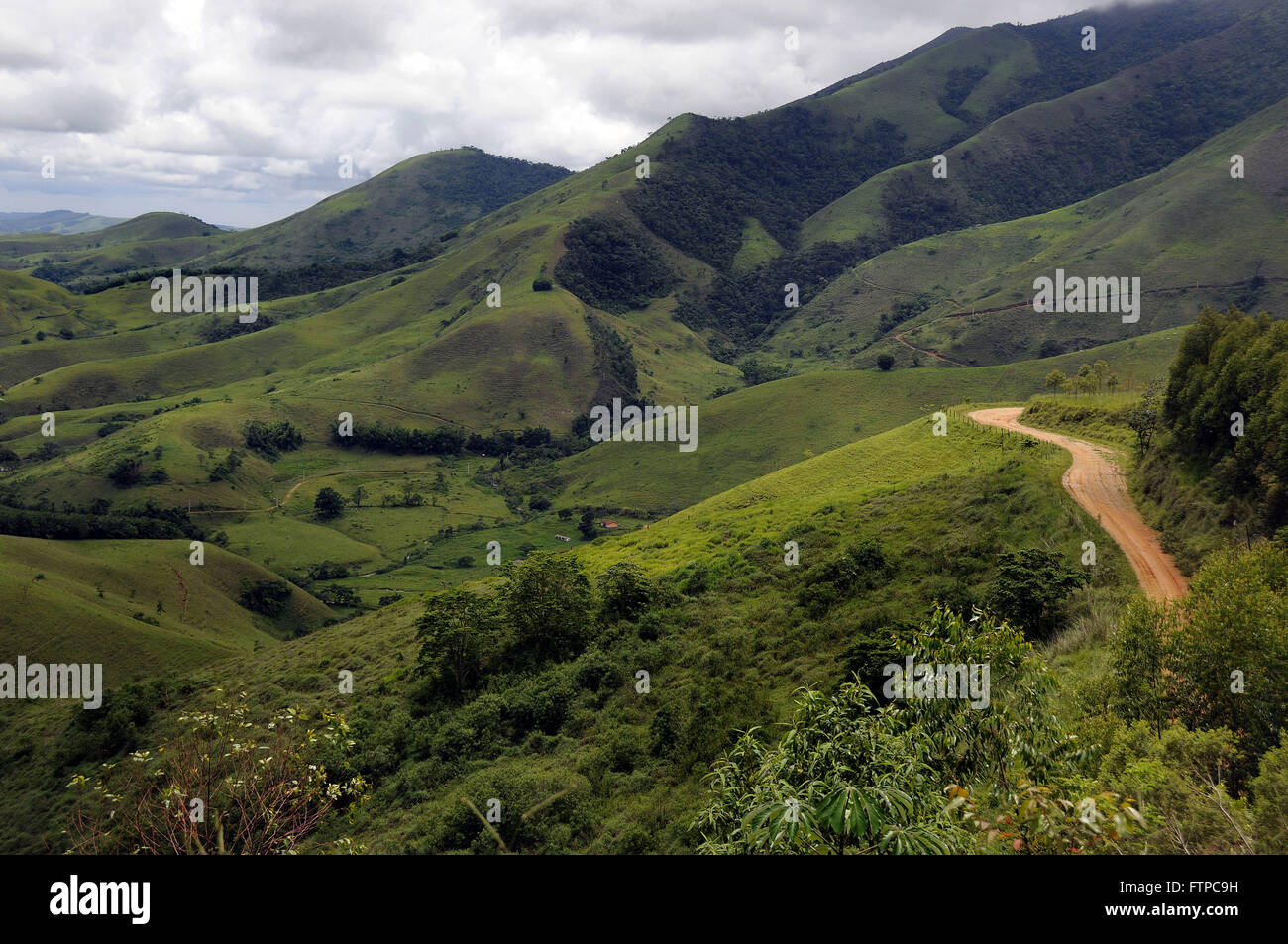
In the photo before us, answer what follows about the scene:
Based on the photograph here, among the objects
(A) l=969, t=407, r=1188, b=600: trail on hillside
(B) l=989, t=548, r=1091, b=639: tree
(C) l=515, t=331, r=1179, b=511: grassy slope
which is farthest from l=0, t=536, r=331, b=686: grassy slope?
(A) l=969, t=407, r=1188, b=600: trail on hillside

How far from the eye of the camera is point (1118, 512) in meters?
29.0

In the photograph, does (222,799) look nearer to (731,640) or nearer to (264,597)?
(731,640)

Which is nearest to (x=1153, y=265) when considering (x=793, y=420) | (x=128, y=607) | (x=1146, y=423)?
(x=793, y=420)

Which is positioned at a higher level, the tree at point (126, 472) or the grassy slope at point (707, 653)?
the tree at point (126, 472)

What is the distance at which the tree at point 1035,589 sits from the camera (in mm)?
21812

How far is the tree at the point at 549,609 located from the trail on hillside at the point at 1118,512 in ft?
72.7

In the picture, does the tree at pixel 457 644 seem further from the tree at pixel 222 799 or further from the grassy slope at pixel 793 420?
the grassy slope at pixel 793 420

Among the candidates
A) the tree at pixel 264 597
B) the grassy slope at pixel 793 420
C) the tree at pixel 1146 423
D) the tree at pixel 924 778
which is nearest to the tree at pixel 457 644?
the tree at pixel 924 778

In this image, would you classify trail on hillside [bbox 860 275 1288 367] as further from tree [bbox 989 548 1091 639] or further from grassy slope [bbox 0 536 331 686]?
tree [bbox 989 548 1091 639]

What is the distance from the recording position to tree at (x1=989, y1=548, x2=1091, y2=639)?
21.8 meters

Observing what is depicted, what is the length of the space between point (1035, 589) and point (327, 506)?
4834 inches

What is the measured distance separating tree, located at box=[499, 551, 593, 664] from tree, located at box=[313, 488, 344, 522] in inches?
3928

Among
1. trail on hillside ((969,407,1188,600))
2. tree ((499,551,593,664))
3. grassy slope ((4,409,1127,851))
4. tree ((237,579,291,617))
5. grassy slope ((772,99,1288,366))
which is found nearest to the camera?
grassy slope ((4,409,1127,851))
